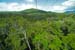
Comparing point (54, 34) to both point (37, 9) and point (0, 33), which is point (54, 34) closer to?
point (37, 9)

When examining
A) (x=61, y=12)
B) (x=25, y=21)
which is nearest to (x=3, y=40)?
(x=25, y=21)

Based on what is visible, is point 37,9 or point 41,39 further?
point 37,9

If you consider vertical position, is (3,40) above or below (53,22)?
below

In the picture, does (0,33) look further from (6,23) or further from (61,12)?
(61,12)

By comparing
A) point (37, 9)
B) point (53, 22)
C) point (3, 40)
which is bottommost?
point (3, 40)

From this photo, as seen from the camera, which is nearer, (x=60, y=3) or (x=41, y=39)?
(x=41, y=39)

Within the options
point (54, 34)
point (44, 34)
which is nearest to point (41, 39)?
point (44, 34)
